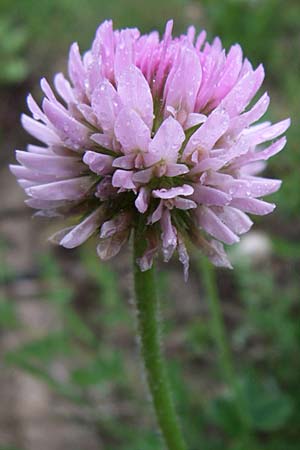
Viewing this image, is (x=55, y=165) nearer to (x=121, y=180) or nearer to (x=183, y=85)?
(x=121, y=180)

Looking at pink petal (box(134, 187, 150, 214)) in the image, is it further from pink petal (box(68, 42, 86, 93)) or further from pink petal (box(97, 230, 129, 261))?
pink petal (box(68, 42, 86, 93))

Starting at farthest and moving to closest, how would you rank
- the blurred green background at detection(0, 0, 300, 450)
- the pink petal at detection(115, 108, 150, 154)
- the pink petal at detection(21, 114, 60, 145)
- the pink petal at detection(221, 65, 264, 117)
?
the blurred green background at detection(0, 0, 300, 450), the pink petal at detection(21, 114, 60, 145), the pink petal at detection(221, 65, 264, 117), the pink petal at detection(115, 108, 150, 154)

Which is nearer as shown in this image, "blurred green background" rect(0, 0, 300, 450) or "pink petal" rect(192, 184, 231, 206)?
"pink petal" rect(192, 184, 231, 206)

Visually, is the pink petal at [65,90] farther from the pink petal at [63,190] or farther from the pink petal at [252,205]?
the pink petal at [252,205]

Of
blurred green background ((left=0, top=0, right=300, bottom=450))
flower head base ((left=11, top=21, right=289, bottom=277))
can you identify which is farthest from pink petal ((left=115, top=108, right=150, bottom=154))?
blurred green background ((left=0, top=0, right=300, bottom=450))

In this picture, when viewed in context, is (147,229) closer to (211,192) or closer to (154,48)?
(211,192)

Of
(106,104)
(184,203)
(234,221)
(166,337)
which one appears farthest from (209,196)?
(166,337)

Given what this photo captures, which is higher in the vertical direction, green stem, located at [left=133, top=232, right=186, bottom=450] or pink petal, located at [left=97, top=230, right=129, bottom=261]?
pink petal, located at [left=97, top=230, right=129, bottom=261]

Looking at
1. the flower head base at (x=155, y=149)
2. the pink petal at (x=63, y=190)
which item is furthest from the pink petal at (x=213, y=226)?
the pink petal at (x=63, y=190)
